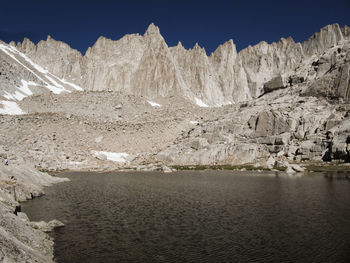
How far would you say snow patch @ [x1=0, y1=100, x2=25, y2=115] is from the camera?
128m

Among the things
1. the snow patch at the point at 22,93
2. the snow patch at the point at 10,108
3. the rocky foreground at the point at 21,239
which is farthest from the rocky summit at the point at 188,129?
the rocky foreground at the point at 21,239

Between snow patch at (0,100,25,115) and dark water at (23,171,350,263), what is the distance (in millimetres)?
105099

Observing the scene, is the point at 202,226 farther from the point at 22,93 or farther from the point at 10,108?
the point at 22,93

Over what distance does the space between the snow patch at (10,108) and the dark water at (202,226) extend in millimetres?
105099

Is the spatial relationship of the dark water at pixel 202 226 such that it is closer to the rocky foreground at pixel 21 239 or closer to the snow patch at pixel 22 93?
the rocky foreground at pixel 21 239

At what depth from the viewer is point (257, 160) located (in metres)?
91.1

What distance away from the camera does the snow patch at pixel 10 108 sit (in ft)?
421

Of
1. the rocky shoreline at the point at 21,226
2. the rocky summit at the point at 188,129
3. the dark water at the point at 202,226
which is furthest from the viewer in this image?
the rocky summit at the point at 188,129

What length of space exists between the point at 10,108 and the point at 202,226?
13350cm

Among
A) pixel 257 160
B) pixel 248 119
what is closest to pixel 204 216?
pixel 257 160

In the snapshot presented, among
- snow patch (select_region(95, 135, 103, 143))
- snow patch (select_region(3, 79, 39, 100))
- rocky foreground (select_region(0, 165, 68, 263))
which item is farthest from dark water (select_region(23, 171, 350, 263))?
snow patch (select_region(3, 79, 39, 100))

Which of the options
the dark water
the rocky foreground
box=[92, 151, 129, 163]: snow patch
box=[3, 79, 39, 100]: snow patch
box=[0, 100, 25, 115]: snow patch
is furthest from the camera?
box=[3, 79, 39, 100]: snow patch

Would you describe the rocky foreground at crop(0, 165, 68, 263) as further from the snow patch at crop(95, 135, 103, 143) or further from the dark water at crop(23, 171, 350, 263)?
the snow patch at crop(95, 135, 103, 143)

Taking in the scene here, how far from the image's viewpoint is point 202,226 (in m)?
23.6
